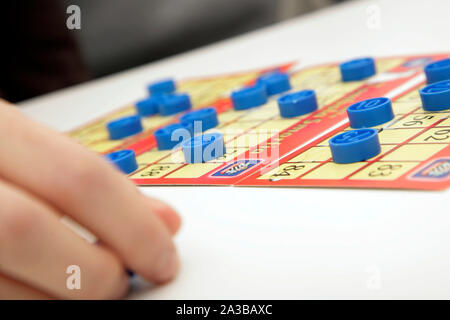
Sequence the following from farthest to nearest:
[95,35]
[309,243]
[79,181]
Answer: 1. [95,35]
2. [309,243]
3. [79,181]

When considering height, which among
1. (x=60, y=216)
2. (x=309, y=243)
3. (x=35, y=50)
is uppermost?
(x=35, y=50)

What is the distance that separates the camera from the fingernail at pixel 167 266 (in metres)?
0.65

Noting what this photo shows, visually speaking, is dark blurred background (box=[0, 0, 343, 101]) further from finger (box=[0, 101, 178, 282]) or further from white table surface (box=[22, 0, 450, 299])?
finger (box=[0, 101, 178, 282])

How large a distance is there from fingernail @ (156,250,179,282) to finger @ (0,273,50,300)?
0.40ft

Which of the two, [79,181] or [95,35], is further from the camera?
[95,35]

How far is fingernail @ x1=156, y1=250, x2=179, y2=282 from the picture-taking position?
25.7 inches

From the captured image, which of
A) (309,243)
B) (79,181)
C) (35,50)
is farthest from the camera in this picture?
(35,50)

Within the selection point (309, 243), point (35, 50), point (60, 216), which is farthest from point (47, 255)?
point (35, 50)

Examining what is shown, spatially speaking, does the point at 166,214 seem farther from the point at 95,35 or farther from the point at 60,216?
the point at 95,35

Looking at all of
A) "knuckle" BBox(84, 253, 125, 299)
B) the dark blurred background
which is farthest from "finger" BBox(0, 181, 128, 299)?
the dark blurred background

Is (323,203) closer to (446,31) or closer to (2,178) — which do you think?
(2,178)

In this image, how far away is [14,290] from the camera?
0.62 m

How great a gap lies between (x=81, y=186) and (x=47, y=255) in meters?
0.07
